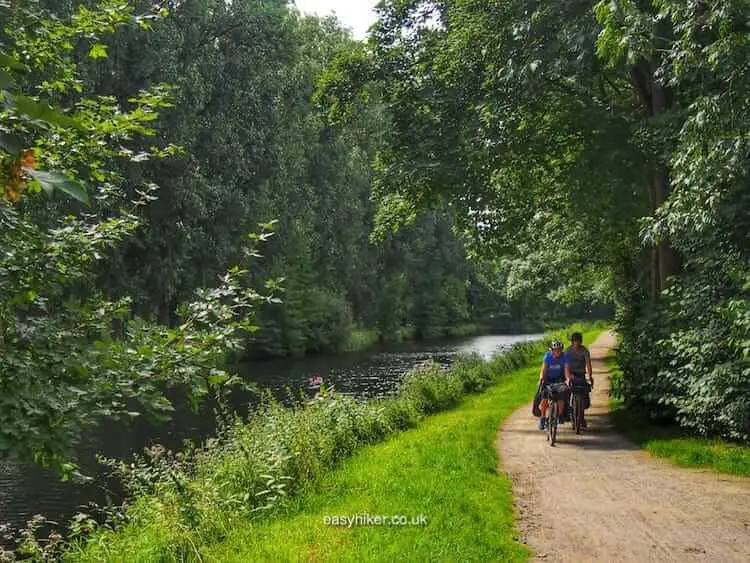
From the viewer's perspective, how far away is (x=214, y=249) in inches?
1302

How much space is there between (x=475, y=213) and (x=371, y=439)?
6.32m

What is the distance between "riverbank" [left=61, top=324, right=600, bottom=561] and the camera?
7.39 metres

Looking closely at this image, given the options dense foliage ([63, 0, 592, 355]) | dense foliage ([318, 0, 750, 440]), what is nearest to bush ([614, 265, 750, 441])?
dense foliage ([318, 0, 750, 440])

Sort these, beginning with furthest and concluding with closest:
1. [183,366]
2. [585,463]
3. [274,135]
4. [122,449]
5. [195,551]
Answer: [274,135] → [122,449] → [585,463] → [195,551] → [183,366]

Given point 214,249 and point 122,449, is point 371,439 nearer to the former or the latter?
point 122,449

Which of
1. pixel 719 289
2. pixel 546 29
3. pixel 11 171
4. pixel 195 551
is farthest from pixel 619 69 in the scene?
pixel 11 171

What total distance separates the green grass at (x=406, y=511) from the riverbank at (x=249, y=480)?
16cm

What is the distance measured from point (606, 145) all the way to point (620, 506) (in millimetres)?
8607

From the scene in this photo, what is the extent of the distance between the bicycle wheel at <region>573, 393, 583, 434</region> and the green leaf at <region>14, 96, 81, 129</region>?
12507 millimetres

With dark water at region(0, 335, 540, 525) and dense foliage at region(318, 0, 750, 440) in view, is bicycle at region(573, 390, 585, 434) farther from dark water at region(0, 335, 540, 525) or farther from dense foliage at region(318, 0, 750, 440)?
dark water at region(0, 335, 540, 525)

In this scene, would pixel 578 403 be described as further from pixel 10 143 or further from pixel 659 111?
pixel 10 143

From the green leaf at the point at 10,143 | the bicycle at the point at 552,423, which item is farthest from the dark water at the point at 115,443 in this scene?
the bicycle at the point at 552,423

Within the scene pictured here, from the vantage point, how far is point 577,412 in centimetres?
1309

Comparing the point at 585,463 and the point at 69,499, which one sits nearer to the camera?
Result: the point at 585,463
